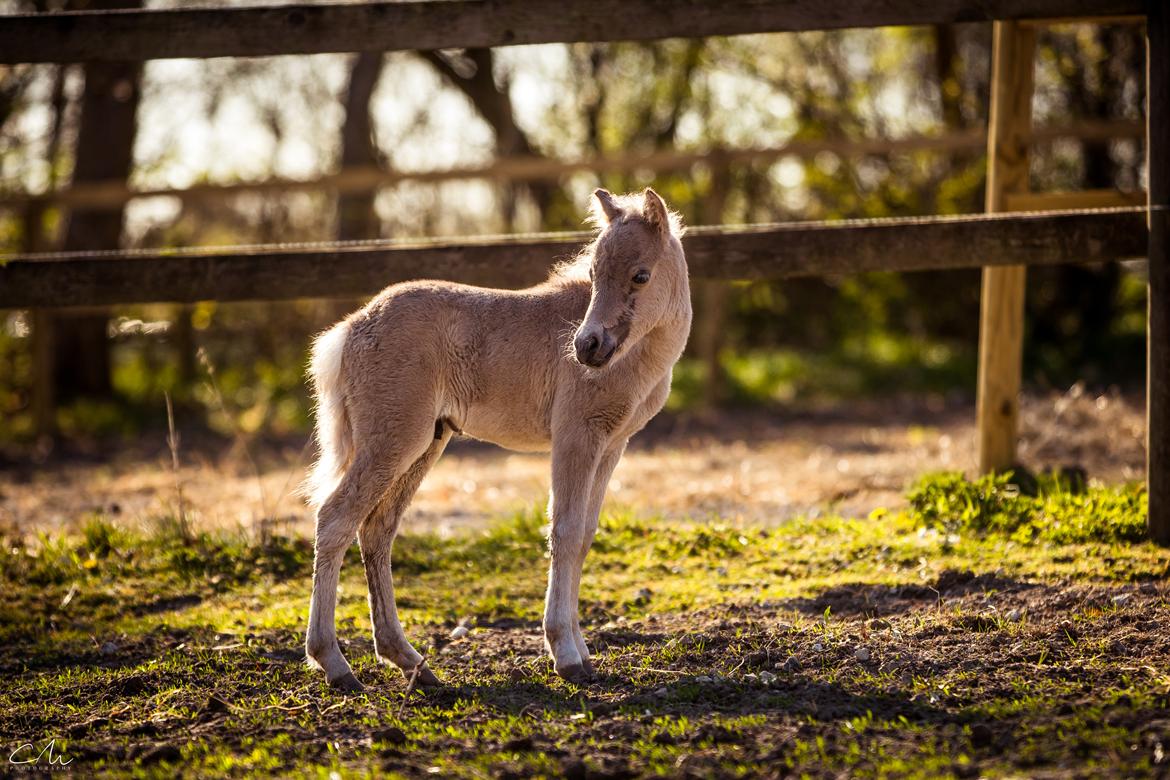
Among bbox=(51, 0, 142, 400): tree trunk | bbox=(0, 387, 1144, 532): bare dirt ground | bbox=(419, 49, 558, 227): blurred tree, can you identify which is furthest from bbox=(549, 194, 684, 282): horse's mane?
bbox=(419, 49, 558, 227): blurred tree

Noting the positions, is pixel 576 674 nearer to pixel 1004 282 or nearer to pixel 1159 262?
pixel 1159 262

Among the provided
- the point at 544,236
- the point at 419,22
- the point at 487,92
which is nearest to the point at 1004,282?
the point at 544,236

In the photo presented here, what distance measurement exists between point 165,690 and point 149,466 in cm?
682

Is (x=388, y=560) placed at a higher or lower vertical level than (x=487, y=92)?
lower

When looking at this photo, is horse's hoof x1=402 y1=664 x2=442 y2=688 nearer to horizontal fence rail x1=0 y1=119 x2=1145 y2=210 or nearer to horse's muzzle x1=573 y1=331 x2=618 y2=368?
horse's muzzle x1=573 y1=331 x2=618 y2=368

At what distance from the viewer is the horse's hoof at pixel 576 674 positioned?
4367mm

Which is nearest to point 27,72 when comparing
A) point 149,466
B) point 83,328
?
point 83,328

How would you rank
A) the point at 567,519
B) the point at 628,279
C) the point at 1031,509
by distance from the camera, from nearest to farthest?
the point at 628,279 → the point at 567,519 → the point at 1031,509

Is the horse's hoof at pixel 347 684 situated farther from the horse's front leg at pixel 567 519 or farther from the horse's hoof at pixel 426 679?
the horse's front leg at pixel 567 519

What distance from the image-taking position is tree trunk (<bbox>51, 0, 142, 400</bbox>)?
13562 millimetres

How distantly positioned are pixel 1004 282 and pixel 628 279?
3.48m

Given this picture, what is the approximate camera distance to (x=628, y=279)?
4543mm

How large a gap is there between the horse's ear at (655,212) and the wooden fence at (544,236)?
1130mm

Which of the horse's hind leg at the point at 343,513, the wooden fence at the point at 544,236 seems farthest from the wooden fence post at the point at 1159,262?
the horse's hind leg at the point at 343,513
